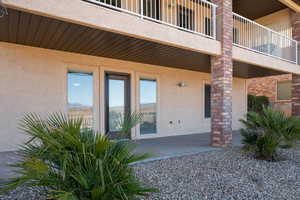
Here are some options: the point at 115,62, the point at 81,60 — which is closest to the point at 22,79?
the point at 81,60

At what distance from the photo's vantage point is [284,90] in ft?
44.8

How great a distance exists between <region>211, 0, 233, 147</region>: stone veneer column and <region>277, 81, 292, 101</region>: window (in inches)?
403

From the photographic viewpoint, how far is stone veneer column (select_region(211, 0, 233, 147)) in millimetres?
5793

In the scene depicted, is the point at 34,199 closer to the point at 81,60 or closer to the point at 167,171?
the point at 167,171

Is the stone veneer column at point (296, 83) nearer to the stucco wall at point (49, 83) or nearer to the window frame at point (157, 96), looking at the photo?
the stucco wall at point (49, 83)

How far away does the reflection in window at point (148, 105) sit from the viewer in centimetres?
740

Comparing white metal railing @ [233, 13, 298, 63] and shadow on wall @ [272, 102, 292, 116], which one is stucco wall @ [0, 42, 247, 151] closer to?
white metal railing @ [233, 13, 298, 63]

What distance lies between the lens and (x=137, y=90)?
7.18 m

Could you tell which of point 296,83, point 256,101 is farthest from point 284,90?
point 296,83

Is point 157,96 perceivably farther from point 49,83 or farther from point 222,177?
point 222,177

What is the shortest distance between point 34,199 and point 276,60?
8.57 m

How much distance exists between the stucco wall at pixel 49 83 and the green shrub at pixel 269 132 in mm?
3538

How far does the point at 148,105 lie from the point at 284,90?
1121 centimetres

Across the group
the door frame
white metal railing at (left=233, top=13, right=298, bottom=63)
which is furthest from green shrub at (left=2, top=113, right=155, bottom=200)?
white metal railing at (left=233, top=13, right=298, bottom=63)
